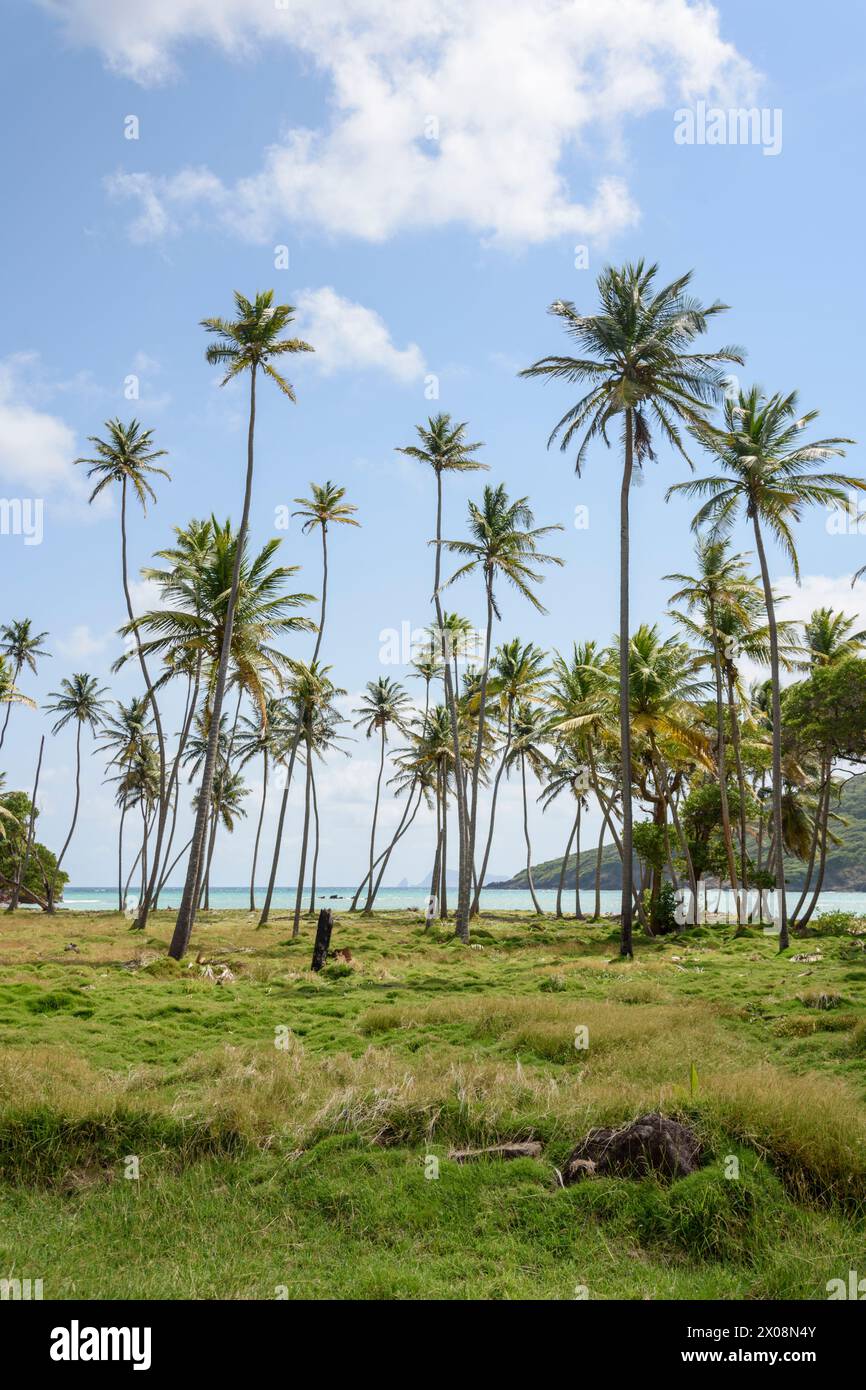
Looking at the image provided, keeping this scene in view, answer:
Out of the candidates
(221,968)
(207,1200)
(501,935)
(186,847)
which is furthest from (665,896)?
(186,847)

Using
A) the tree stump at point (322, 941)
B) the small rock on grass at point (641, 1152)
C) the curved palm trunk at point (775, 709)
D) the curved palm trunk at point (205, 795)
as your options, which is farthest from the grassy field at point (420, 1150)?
the curved palm trunk at point (775, 709)

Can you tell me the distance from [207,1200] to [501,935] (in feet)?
90.6

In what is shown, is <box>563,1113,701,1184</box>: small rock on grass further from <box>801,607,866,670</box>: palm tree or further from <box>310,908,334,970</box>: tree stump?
<box>801,607,866,670</box>: palm tree

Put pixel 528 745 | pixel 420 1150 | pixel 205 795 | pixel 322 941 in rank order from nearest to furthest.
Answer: pixel 420 1150 < pixel 322 941 < pixel 205 795 < pixel 528 745

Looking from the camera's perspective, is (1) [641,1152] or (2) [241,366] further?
(2) [241,366]

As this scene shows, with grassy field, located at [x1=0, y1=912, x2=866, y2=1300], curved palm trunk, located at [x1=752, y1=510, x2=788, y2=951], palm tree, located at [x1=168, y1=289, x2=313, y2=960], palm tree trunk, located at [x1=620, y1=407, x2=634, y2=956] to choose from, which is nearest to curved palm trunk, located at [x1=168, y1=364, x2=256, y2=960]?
palm tree, located at [x1=168, y1=289, x2=313, y2=960]

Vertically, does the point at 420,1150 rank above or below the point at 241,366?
below

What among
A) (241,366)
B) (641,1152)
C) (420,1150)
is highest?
(241,366)

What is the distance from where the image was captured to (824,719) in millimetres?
28078

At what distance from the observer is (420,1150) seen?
8.17 meters

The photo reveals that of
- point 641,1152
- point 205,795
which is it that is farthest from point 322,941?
point 641,1152

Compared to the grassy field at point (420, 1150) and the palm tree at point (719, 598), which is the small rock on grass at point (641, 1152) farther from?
the palm tree at point (719, 598)

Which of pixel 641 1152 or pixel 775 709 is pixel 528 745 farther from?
pixel 641 1152
